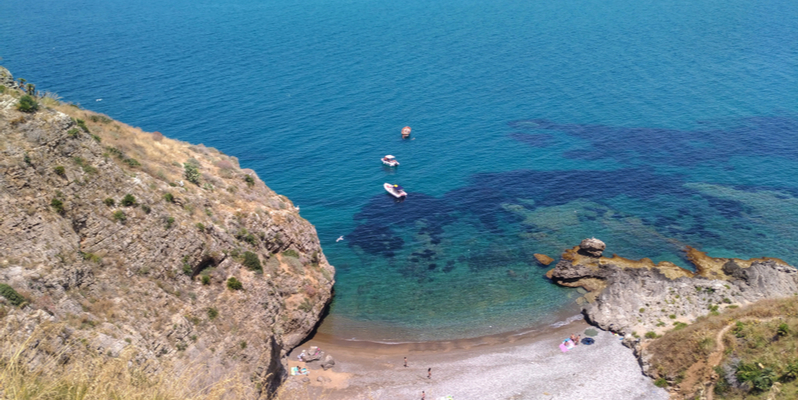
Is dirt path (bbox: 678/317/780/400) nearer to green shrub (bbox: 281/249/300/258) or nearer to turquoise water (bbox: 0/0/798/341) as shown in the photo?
turquoise water (bbox: 0/0/798/341)

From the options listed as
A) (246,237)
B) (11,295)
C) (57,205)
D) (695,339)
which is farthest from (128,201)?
(695,339)

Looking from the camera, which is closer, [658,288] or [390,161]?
[658,288]

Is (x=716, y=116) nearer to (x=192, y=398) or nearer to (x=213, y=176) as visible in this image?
(x=213, y=176)

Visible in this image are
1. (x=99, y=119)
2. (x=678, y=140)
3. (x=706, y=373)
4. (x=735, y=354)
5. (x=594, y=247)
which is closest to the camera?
(x=735, y=354)

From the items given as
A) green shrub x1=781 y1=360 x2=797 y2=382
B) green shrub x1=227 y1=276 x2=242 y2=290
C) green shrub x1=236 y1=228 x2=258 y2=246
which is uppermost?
green shrub x1=236 y1=228 x2=258 y2=246

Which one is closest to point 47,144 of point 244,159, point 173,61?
point 244,159

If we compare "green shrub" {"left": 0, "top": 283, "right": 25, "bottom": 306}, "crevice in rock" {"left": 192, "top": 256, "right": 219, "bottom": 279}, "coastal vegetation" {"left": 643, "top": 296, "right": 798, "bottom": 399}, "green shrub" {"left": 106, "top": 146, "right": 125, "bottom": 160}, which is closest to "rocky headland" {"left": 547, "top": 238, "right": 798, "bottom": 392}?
"coastal vegetation" {"left": 643, "top": 296, "right": 798, "bottom": 399}

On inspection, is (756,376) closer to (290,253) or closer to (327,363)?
(327,363)
